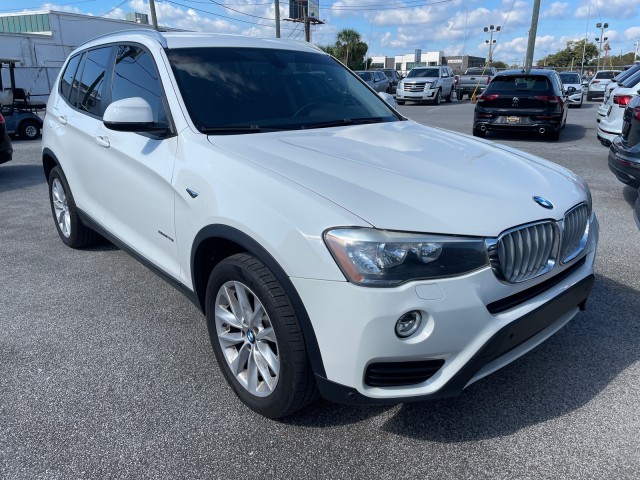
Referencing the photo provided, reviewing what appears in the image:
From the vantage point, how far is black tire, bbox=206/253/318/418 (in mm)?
2270

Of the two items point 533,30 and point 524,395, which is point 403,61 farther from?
point 524,395

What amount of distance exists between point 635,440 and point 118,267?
3.96 metres

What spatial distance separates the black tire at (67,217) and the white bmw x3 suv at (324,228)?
1095 mm

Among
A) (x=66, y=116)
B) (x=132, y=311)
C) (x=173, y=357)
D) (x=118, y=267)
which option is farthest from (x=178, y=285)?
(x=66, y=116)

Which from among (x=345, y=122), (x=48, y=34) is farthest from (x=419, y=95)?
(x=48, y=34)

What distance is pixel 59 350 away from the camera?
3.34m

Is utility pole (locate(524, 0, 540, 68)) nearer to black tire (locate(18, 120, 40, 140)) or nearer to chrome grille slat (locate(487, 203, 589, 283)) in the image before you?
black tire (locate(18, 120, 40, 140))

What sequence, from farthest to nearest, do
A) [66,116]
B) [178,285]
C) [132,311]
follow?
[66,116] → [132,311] → [178,285]

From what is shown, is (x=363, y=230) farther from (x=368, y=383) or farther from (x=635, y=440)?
(x=635, y=440)

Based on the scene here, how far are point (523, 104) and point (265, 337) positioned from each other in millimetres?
11078

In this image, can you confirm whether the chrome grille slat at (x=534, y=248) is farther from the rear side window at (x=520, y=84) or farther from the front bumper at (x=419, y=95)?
the front bumper at (x=419, y=95)

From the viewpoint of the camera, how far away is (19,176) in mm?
9297

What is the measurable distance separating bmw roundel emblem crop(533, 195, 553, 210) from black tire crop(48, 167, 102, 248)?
12.4 feet

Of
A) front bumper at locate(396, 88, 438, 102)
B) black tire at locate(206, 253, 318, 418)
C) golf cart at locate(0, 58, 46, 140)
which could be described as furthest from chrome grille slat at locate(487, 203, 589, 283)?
front bumper at locate(396, 88, 438, 102)
